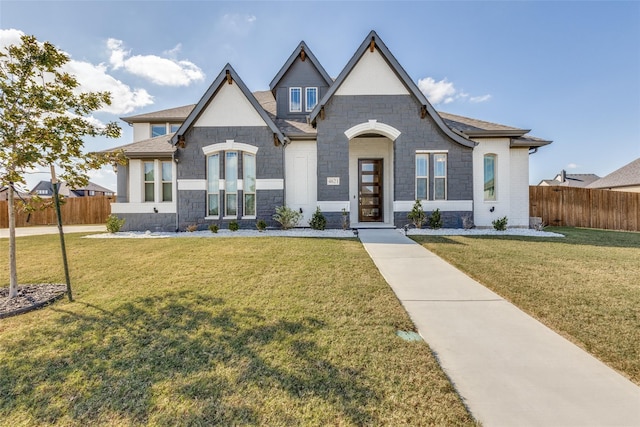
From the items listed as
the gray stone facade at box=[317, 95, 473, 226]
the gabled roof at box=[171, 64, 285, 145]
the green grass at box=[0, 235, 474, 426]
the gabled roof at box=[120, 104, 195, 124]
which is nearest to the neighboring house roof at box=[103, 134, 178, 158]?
the gabled roof at box=[171, 64, 285, 145]

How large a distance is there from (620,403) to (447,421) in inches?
59.2

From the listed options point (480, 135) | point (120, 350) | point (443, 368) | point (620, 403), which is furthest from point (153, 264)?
point (480, 135)

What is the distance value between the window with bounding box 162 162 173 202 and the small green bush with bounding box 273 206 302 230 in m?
4.93

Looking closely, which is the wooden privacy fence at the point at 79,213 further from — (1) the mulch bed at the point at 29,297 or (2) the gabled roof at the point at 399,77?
(2) the gabled roof at the point at 399,77

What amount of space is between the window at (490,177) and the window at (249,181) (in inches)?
398

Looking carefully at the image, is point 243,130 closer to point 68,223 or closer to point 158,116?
point 158,116

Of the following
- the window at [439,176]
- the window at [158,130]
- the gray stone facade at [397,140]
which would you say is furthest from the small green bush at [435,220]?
the window at [158,130]

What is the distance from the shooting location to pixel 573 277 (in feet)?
17.4

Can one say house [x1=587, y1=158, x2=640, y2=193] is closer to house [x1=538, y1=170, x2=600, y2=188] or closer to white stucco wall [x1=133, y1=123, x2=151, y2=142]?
house [x1=538, y1=170, x2=600, y2=188]

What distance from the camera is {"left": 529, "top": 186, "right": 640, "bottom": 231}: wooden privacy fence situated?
1430 cm

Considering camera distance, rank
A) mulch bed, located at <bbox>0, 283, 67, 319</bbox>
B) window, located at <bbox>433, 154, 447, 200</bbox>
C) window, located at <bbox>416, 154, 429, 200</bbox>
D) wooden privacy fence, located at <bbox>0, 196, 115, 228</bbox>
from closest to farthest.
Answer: mulch bed, located at <bbox>0, 283, 67, 319</bbox> < window, located at <bbox>433, 154, 447, 200</bbox> < window, located at <bbox>416, 154, 429, 200</bbox> < wooden privacy fence, located at <bbox>0, 196, 115, 228</bbox>

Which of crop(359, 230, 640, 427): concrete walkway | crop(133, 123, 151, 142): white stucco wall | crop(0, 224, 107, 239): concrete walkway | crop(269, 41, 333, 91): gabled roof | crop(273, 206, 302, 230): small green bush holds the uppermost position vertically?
crop(269, 41, 333, 91): gabled roof

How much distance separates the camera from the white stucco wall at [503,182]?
12.1 m

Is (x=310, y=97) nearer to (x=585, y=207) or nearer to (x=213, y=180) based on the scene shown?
(x=213, y=180)
